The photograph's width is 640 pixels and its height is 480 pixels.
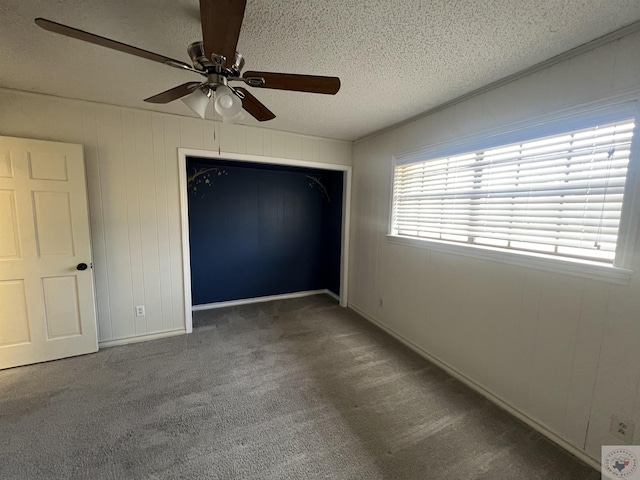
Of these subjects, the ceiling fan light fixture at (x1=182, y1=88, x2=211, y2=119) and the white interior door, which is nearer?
the ceiling fan light fixture at (x1=182, y1=88, x2=211, y2=119)

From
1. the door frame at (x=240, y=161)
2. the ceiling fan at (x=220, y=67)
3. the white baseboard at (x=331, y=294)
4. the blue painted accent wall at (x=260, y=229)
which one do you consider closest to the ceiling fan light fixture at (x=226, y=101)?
the ceiling fan at (x=220, y=67)

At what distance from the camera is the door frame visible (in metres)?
2.86

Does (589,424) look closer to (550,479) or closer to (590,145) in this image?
(550,479)

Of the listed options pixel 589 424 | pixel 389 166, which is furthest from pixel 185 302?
pixel 589 424

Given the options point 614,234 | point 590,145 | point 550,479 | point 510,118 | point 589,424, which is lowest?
point 550,479

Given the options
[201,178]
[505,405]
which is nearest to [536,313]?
[505,405]

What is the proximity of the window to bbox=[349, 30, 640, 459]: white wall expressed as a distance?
15 cm

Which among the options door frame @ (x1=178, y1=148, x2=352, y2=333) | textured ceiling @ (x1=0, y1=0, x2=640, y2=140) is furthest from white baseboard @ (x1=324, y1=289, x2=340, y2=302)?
textured ceiling @ (x1=0, y1=0, x2=640, y2=140)

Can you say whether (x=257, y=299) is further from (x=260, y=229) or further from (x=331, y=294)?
(x=331, y=294)

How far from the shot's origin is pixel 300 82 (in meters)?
1.37

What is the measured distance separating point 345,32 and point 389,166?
174 cm

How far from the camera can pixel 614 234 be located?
→ 143cm

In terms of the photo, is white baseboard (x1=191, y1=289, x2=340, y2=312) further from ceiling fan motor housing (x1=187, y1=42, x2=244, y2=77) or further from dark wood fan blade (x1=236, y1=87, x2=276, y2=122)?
ceiling fan motor housing (x1=187, y1=42, x2=244, y2=77)

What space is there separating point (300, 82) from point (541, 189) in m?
1.67
